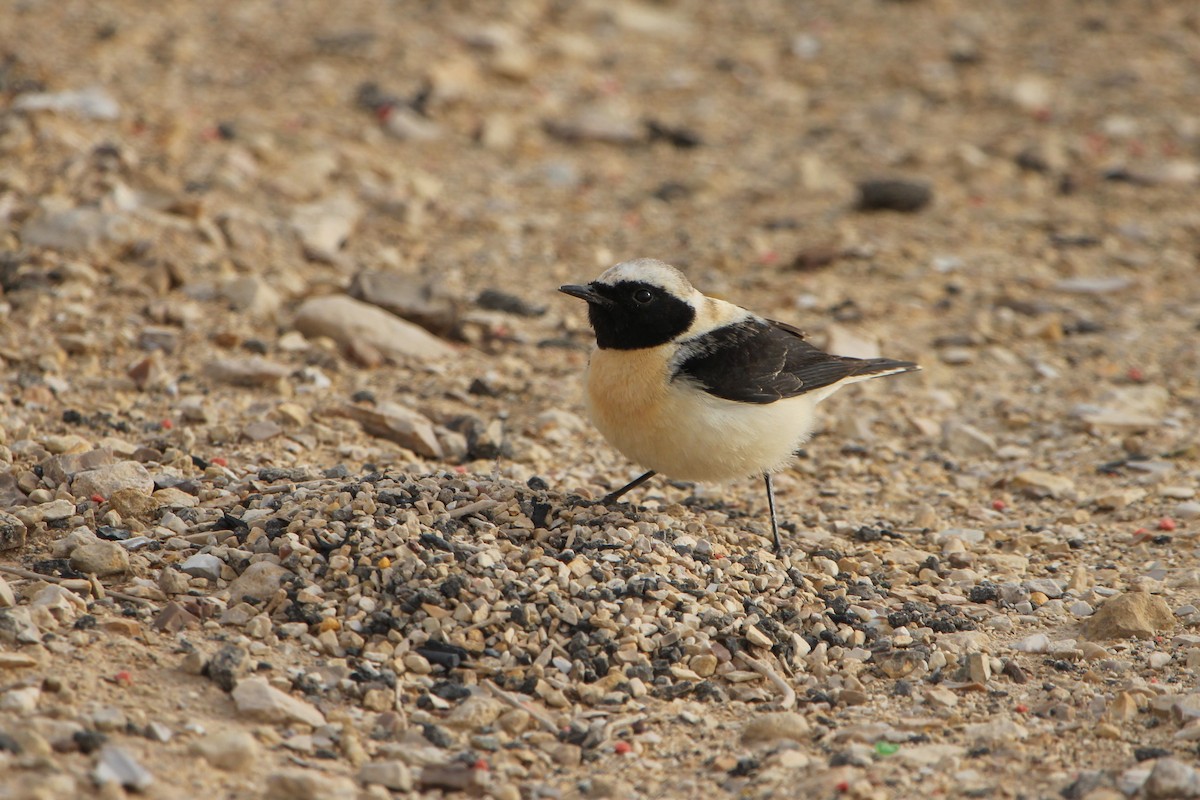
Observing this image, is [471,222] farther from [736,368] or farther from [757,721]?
[757,721]

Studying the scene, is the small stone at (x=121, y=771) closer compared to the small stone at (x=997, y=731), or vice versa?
the small stone at (x=121, y=771)

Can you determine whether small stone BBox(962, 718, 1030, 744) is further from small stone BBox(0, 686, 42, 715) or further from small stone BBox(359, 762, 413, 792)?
small stone BBox(0, 686, 42, 715)

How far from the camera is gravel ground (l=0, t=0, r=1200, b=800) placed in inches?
198

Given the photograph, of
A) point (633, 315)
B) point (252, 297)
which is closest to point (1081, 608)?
A: point (633, 315)

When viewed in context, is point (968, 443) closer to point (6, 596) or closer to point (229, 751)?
point (229, 751)

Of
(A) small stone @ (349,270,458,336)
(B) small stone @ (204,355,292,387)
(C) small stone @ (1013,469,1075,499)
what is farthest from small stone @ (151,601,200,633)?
(C) small stone @ (1013,469,1075,499)

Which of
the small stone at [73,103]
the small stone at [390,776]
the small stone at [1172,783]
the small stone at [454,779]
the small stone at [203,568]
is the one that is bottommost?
the small stone at [454,779]

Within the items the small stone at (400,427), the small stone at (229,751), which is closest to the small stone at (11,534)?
the small stone at (229,751)

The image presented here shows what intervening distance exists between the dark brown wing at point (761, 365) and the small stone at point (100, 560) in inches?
104

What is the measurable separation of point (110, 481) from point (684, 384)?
8.90 feet

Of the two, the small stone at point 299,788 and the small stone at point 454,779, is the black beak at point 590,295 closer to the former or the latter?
the small stone at point 454,779

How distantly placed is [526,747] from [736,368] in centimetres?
240

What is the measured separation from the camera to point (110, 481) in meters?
6.24

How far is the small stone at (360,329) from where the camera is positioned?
8.78 metres
